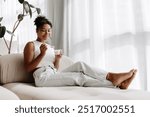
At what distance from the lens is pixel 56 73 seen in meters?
2.13

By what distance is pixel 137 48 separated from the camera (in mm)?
2479

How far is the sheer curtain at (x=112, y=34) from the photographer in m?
2.43

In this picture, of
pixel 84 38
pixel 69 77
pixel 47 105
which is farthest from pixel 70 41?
pixel 47 105

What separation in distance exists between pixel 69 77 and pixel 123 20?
99cm

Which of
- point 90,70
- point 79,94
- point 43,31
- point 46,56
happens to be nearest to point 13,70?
point 46,56

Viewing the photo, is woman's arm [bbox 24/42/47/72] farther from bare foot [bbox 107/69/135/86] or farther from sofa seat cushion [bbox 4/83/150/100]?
bare foot [bbox 107/69/135/86]

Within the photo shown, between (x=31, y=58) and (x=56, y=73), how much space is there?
246 millimetres

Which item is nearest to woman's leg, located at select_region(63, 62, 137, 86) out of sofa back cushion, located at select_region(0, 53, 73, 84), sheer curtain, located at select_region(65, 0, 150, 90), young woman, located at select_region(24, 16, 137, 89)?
young woman, located at select_region(24, 16, 137, 89)

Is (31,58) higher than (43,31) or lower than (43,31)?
lower

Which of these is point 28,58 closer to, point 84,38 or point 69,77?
point 69,77

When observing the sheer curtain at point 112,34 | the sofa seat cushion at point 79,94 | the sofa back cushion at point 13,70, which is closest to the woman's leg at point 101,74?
the sofa seat cushion at point 79,94

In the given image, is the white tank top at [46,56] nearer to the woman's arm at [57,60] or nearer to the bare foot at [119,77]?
the woman's arm at [57,60]

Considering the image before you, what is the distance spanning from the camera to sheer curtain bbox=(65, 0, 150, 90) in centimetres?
243

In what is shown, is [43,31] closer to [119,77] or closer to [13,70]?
[13,70]
